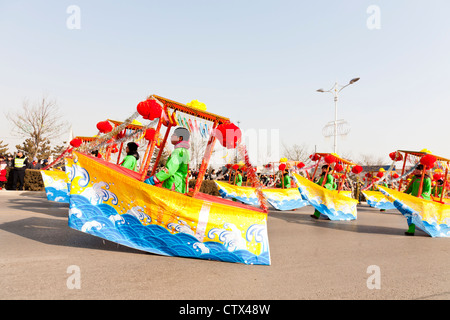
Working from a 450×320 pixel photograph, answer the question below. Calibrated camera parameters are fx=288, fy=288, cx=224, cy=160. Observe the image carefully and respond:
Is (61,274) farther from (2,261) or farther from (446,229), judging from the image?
(446,229)

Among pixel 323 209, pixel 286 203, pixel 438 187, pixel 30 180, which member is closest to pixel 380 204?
pixel 438 187

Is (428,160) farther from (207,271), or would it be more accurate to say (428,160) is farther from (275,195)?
(207,271)

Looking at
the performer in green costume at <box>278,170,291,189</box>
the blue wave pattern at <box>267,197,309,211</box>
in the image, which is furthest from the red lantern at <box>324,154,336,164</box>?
the performer in green costume at <box>278,170,291,189</box>

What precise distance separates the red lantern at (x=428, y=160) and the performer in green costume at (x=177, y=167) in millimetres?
5818

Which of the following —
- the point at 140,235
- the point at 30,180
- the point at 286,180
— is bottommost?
the point at 286,180

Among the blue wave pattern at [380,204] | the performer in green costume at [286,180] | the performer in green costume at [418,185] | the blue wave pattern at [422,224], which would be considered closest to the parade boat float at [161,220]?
the blue wave pattern at [422,224]

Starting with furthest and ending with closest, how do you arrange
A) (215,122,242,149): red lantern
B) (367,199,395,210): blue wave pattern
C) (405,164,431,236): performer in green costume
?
(367,199,395,210): blue wave pattern
(405,164,431,236): performer in green costume
(215,122,242,149): red lantern

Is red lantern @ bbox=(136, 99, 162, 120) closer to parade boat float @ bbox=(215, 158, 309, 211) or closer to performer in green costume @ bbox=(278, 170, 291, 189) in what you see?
parade boat float @ bbox=(215, 158, 309, 211)

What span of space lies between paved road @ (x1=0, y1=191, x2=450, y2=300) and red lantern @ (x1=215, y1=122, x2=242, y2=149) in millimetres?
1571

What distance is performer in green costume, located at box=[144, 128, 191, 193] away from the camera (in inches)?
156

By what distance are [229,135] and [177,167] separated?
0.86 meters

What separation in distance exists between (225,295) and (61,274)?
1.72 metres

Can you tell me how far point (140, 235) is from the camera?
3.74 meters

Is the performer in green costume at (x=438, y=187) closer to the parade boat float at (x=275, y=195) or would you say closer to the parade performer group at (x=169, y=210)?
the parade boat float at (x=275, y=195)
